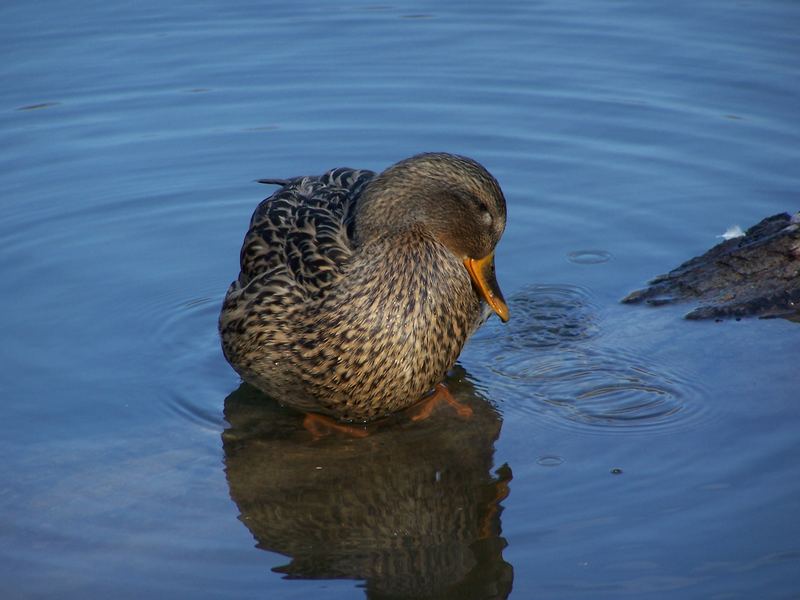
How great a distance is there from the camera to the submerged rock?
6680 millimetres

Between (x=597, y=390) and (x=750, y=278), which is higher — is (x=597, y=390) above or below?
below

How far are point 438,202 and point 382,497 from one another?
1.42m

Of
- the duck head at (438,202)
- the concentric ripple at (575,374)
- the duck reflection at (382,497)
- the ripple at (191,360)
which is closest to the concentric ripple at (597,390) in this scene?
the concentric ripple at (575,374)

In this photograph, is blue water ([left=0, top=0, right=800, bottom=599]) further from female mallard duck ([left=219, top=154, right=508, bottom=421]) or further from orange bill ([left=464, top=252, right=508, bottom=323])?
orange bill ([left=464, top=252, right=508, bottom=323])

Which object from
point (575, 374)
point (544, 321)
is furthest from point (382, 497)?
A: point (544, 321)

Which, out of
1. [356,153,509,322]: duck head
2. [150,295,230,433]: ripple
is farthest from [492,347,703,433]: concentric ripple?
[150,295,230,433]: ripple

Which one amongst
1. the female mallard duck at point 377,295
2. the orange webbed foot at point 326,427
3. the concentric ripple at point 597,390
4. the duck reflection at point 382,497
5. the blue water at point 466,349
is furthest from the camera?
the orange webbed foot at point 326,427

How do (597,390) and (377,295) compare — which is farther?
(597,390)

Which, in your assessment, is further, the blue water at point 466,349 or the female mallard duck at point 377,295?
the female mallard duck at point 377,295

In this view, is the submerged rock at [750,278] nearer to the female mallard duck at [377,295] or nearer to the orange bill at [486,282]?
the orange bill at [486,282]

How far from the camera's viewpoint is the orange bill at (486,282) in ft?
20.0

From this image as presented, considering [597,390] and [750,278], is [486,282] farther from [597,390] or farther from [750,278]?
[750,278]

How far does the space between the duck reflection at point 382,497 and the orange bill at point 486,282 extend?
0.51m

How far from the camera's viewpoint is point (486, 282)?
241 inches
